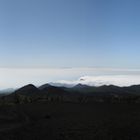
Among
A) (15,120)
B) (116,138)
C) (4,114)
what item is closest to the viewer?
(116,138)

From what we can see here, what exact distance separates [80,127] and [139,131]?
653 centimetres

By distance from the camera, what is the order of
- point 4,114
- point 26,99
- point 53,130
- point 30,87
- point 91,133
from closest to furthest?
point 91,133 → point 53,130 → point 4,114 → point 26,99 → point 30,87

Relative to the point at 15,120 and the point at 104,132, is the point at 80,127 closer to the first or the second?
the point at 104,132

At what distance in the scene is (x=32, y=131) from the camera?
95.5 feet

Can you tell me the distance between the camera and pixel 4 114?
44.6 meters

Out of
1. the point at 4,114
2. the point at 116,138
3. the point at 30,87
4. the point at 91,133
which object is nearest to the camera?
the point at 116,138

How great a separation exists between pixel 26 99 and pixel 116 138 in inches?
2096

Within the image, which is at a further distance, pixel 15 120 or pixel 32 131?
pixel 15 120

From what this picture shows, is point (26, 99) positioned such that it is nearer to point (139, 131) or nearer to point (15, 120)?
point (15, 120)

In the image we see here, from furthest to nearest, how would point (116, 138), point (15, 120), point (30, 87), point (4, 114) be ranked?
1. point (30, 87)
2. point (4, 114)
3. point (15, 120)
4. point (116, 138)

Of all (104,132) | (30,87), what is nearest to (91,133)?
(104,132)

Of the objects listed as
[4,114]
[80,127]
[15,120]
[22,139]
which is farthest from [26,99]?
[22,139]

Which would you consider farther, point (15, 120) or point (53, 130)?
point (15, 120)

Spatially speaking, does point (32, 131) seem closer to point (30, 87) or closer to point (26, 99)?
point (26, 99)
